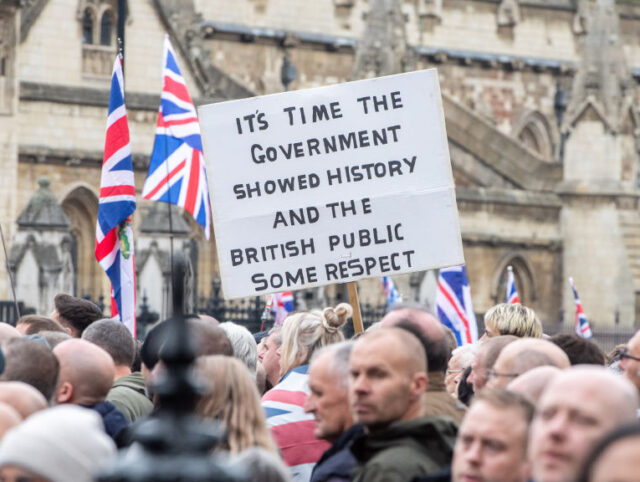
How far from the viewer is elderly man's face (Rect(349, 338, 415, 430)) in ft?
21.7

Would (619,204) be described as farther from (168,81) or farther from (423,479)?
(423,479)

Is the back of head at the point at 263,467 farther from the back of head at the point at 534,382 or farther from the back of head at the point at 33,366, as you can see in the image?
the back of head at the point at 33,366

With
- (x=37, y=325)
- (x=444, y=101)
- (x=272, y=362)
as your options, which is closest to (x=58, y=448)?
(x=272, y=362)

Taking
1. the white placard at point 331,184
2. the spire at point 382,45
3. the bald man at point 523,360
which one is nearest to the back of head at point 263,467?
the bald man at point 523,360

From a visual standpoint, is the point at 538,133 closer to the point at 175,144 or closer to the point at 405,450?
the point at 175,144

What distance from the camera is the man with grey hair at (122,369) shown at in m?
9.10

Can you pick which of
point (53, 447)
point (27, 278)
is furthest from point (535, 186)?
point (53, 447)

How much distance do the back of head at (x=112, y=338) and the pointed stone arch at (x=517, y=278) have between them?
2864 centimetres

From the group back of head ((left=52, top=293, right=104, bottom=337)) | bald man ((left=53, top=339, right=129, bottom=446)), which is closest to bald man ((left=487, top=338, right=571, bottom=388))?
bald man ((left=53, top=339, right=129, bottom=446))

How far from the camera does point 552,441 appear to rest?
5.14 metres

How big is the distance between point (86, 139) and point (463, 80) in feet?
53.6

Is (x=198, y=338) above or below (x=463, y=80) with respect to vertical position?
below

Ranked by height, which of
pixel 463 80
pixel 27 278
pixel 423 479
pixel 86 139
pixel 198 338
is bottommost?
pixel 423 479

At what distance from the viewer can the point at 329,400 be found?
7.23 metres
